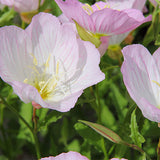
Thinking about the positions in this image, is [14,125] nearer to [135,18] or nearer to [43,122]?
[43,122]

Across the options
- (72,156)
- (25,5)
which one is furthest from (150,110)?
(25,5)

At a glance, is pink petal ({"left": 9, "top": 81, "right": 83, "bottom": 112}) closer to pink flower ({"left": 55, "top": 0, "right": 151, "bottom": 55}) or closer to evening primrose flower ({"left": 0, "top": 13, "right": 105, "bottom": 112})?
evening primrose flower ({"left": 0, "top": 13, "right": 105, "bottom": 112})

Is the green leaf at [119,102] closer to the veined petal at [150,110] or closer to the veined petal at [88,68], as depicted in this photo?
the veined petal at [88,68]

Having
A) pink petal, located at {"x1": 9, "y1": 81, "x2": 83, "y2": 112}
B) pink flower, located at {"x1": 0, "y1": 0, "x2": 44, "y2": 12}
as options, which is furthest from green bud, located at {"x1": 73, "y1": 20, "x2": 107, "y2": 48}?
Result: pink flower, located at {"x1": 0, "y1": 0, "x2": 44, "y2": 12}

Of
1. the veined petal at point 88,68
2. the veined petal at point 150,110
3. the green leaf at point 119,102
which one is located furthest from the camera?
the green leaf at point 119,102

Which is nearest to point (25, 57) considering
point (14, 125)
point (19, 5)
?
point (19, 5)

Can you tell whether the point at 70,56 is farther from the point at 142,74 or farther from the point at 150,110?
the point at 150,110

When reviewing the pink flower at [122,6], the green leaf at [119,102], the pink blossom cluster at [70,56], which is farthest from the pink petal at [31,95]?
the green leaf at [119,102]

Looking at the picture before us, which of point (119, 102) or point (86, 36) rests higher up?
point (86, 36)
